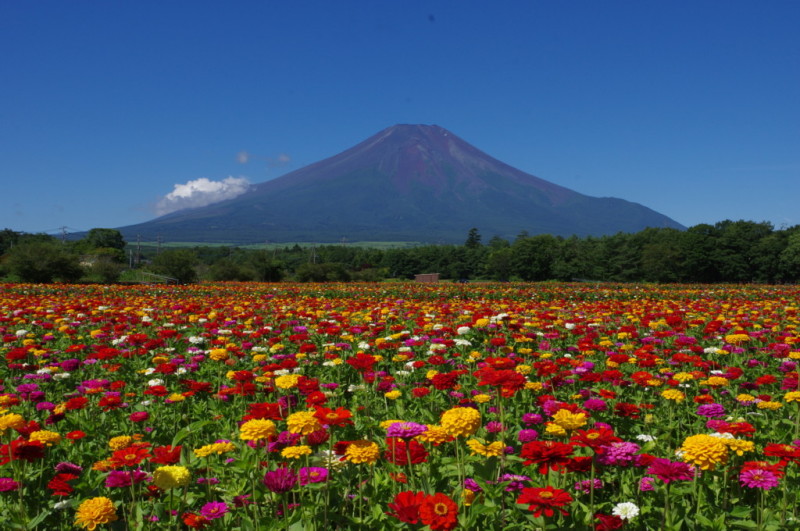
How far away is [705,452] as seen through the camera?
227cm

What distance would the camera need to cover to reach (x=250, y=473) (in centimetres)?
306

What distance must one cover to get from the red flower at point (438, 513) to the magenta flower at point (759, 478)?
1570 mm

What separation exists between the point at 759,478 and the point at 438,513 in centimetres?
171

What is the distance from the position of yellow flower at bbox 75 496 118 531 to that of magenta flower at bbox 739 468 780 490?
114 inches

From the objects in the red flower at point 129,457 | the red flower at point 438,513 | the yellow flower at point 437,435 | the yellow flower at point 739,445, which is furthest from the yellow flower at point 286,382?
the yellow flower at point 739,445

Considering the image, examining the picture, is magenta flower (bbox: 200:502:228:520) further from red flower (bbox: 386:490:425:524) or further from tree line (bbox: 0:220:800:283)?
tree line (bbox: 0:220:800:283)

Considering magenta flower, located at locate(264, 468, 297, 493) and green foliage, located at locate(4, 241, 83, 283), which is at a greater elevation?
Result: green foliage, located at locate(4, 241, 83, 283)

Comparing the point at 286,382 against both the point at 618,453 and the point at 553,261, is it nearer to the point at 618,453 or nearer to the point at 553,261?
the point at 618,453

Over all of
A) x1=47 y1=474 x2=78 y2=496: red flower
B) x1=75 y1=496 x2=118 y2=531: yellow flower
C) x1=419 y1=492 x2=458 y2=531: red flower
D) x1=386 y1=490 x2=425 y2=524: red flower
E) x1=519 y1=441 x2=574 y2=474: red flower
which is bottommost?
x1=47 y1=474 x2=78 y2=496: red flower

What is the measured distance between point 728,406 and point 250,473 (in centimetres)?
434

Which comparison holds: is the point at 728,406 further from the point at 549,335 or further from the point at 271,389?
the point at 271,389

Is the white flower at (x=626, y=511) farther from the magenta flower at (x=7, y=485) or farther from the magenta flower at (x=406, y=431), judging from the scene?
the magenta flower at (x=7, y=485)

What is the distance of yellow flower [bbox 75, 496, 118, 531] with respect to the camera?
215cm

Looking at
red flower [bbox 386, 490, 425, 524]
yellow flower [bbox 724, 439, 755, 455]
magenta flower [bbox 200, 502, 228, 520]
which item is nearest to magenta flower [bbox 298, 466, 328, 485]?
magenta flower [bbox 200, 502, 228, 520]
